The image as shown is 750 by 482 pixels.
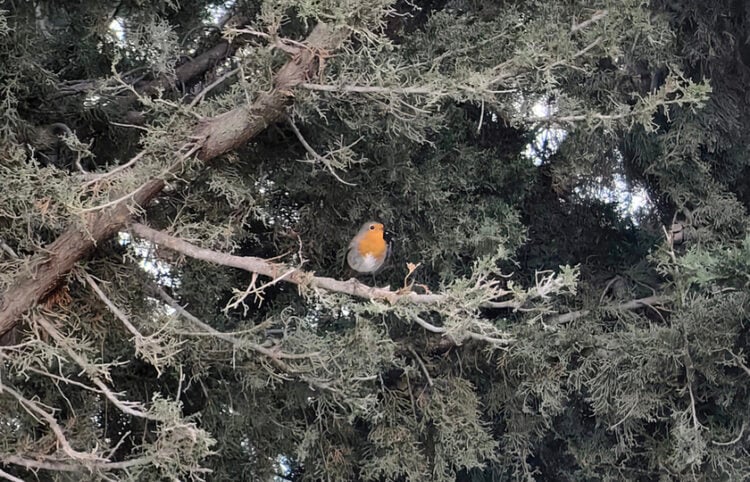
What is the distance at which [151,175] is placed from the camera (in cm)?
290

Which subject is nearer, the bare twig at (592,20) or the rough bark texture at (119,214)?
the rough bark texture at (119,214)

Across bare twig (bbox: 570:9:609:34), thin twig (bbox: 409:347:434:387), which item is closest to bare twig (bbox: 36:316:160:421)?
thin twig (bbox: 409:347:434:387)

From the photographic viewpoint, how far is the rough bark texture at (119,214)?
281cm

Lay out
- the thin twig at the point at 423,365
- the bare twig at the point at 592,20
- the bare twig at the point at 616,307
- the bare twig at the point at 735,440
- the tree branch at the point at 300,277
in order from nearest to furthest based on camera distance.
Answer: the tree branch at the point at 300,277 → the bare twig at the point at 592,20 → the bare twig at the point at 735,440 → the thin twig at the point at 423,365 → the bare twig at the point at 616,307

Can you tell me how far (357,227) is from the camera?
434 cm

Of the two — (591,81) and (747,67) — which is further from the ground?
(591,81)

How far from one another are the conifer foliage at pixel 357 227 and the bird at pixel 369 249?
13 centimetres

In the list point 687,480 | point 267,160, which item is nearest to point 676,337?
point 687,480

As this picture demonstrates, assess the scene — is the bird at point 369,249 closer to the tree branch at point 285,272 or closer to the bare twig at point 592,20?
the tree branch at point 285,272

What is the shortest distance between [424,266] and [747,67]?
2.12 metres

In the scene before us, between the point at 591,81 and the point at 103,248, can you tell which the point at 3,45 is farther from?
the point at 591,81

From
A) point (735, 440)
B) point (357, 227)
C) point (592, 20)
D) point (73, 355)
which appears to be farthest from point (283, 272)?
point (735, 440)

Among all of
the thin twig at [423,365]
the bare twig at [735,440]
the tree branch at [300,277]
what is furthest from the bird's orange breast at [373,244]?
the bare twig at [735,440]

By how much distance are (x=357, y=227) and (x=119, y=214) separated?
5.33ft
